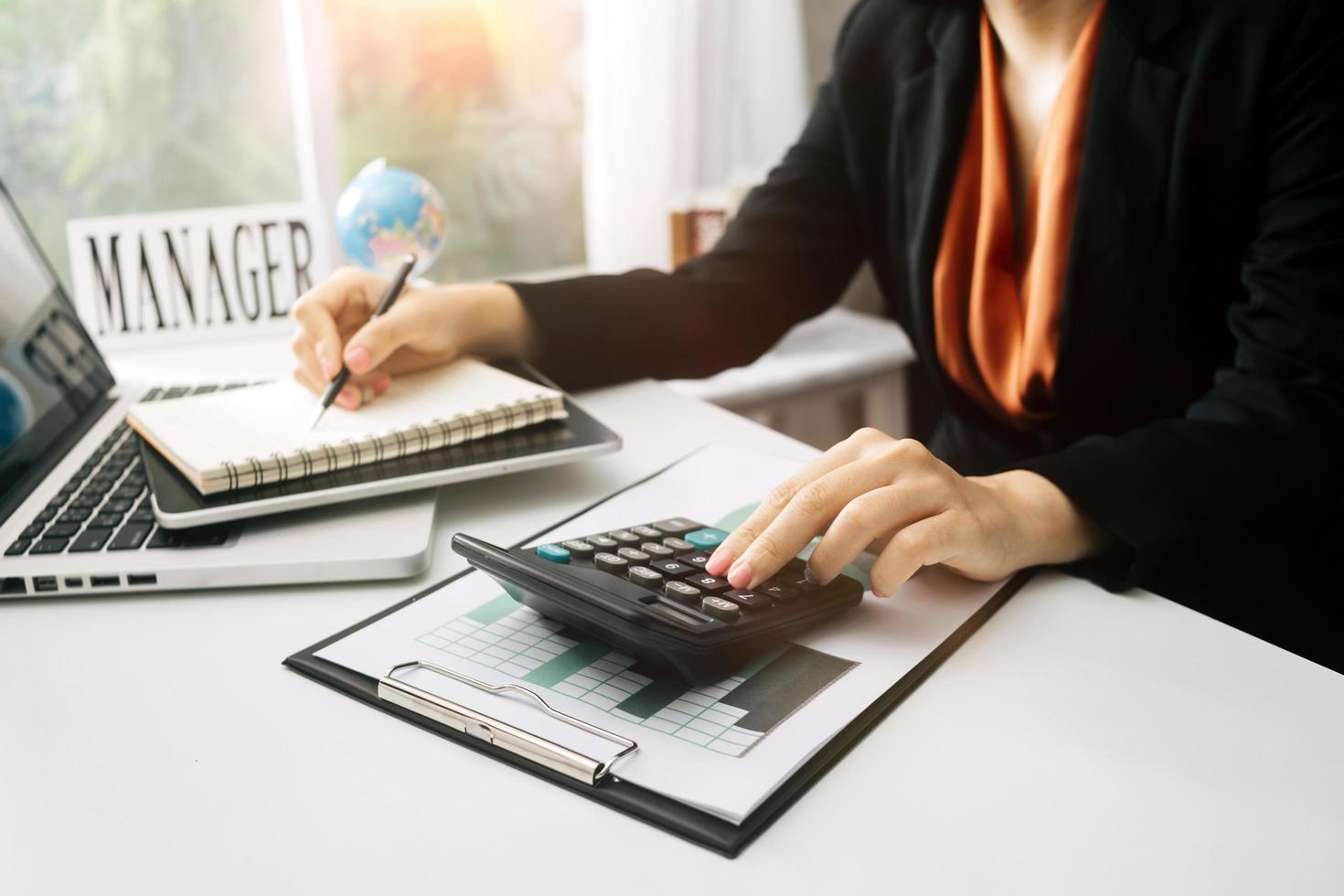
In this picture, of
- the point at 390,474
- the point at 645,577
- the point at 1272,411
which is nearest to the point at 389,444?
the point at 390,474

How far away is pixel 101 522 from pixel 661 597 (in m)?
0.35

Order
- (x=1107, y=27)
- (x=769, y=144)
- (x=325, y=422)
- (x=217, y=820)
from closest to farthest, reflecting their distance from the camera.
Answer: (x=217, y=820) < (x=325, y=422) < (x=1107, y=27) < (x=769, y=144)

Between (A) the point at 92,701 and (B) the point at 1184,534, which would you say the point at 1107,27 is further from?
(A) the point at 92,701

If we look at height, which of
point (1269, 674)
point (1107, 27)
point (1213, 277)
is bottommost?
point (1269, 674)

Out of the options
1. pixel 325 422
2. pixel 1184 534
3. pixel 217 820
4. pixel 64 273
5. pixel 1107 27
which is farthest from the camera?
pixel 64 273

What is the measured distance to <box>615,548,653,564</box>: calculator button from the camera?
1.77 ft

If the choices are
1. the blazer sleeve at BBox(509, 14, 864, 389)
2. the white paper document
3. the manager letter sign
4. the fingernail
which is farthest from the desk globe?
the white paper document

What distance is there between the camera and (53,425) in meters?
0.78

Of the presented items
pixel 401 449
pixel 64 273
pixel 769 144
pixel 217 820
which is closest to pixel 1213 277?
pixel 401 449

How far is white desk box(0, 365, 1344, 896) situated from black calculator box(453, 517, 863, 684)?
68mm

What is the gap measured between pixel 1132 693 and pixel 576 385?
542 millimetres

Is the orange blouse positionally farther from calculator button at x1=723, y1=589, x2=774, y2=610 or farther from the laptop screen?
the laptop screen

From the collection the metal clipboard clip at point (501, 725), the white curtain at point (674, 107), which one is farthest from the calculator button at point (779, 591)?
the white curtain at point (674, 107)

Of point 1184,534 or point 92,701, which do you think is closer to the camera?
point 92,701
